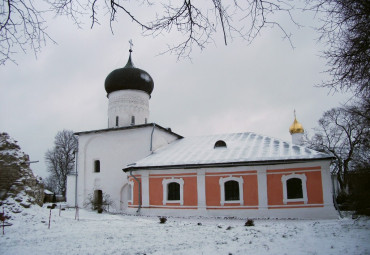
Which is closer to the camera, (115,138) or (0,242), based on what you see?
(0,242)

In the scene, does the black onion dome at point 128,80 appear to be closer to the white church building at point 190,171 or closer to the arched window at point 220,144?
the white church building at point 190,171

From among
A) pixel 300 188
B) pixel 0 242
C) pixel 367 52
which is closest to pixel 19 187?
pixel 0 242

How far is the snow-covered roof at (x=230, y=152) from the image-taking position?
14.6 m

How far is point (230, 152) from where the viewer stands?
53.3 feet

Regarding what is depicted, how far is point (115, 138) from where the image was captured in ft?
68.4

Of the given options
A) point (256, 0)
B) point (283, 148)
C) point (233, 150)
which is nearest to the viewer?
point (256, 0)

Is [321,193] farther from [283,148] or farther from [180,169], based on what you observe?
[180,169]

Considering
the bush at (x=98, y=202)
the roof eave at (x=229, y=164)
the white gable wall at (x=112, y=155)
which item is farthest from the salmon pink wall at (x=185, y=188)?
the bush at (x=98, y=202)

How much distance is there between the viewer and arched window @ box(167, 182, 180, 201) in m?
16.1

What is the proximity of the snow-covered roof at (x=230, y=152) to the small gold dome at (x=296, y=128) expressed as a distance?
1276cm

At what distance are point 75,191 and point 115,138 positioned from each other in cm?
497

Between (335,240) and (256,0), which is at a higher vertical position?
(256,0)

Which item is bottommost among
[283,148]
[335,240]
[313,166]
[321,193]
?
[335,240]

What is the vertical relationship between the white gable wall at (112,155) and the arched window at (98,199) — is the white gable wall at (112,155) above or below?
above
